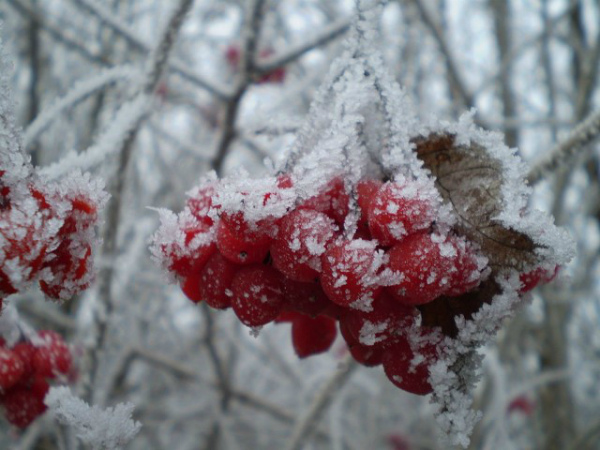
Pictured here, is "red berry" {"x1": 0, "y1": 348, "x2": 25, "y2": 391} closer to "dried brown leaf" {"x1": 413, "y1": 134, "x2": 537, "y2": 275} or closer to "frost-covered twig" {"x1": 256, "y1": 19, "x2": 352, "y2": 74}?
"dried brown leaf" {"x1": 413, "y1": 134, "x2": 537, "y2": 275}

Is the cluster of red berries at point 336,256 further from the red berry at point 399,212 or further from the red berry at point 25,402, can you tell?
the red berry at point 25,402

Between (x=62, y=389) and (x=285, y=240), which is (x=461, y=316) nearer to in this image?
(x=285, y=240)

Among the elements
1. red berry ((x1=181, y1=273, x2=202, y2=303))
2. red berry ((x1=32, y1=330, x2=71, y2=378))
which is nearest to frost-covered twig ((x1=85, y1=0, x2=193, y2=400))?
red berry ((x1=32, y1=330, x2=71, y2=378))

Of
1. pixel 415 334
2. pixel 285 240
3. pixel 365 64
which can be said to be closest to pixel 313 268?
pixel 285 240

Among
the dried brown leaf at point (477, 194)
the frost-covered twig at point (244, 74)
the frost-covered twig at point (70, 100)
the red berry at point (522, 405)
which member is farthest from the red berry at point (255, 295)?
the red berry at point (522, 405)

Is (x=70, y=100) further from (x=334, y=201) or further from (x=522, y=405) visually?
(x=522, y=405)

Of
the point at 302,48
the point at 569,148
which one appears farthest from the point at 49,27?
the point at 569,148
